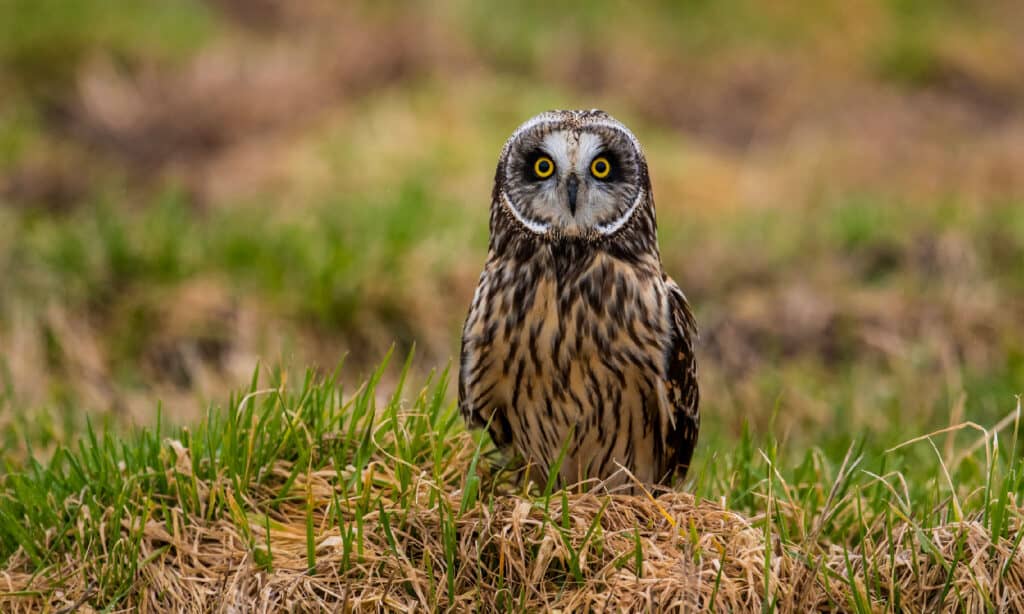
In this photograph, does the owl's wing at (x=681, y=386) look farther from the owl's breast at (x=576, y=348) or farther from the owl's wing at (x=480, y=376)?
the owl's wing at (x=480, y=376)

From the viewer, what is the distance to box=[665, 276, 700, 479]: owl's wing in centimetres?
389

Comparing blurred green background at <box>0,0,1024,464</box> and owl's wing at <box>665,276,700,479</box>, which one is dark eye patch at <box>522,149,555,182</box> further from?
blurred green background at <box>0,0,1024,464</box>

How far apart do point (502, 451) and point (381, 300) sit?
359 cm

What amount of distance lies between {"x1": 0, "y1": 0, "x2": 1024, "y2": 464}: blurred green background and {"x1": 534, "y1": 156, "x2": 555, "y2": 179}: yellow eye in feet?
5.27

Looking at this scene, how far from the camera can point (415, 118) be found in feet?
37.2

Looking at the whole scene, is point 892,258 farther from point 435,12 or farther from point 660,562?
point 435,12

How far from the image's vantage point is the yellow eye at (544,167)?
12.3 ft

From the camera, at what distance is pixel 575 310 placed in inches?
148

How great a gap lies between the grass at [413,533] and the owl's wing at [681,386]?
11.0 inches

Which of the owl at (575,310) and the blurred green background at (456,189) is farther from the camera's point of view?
the blurred green background at (456,189)

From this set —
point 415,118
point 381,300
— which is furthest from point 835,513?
point 415,118

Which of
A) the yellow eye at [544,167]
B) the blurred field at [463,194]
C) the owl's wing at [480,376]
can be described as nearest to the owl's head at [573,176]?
the yellow eye at [544,167]

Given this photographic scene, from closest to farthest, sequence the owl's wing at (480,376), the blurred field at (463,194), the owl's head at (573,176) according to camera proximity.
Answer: the owl's head at (573,176) < the owl's wing at (480,376) < the blurred field at (463,194)

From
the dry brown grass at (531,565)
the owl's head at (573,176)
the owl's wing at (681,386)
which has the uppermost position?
the owl's head at (573,176)
